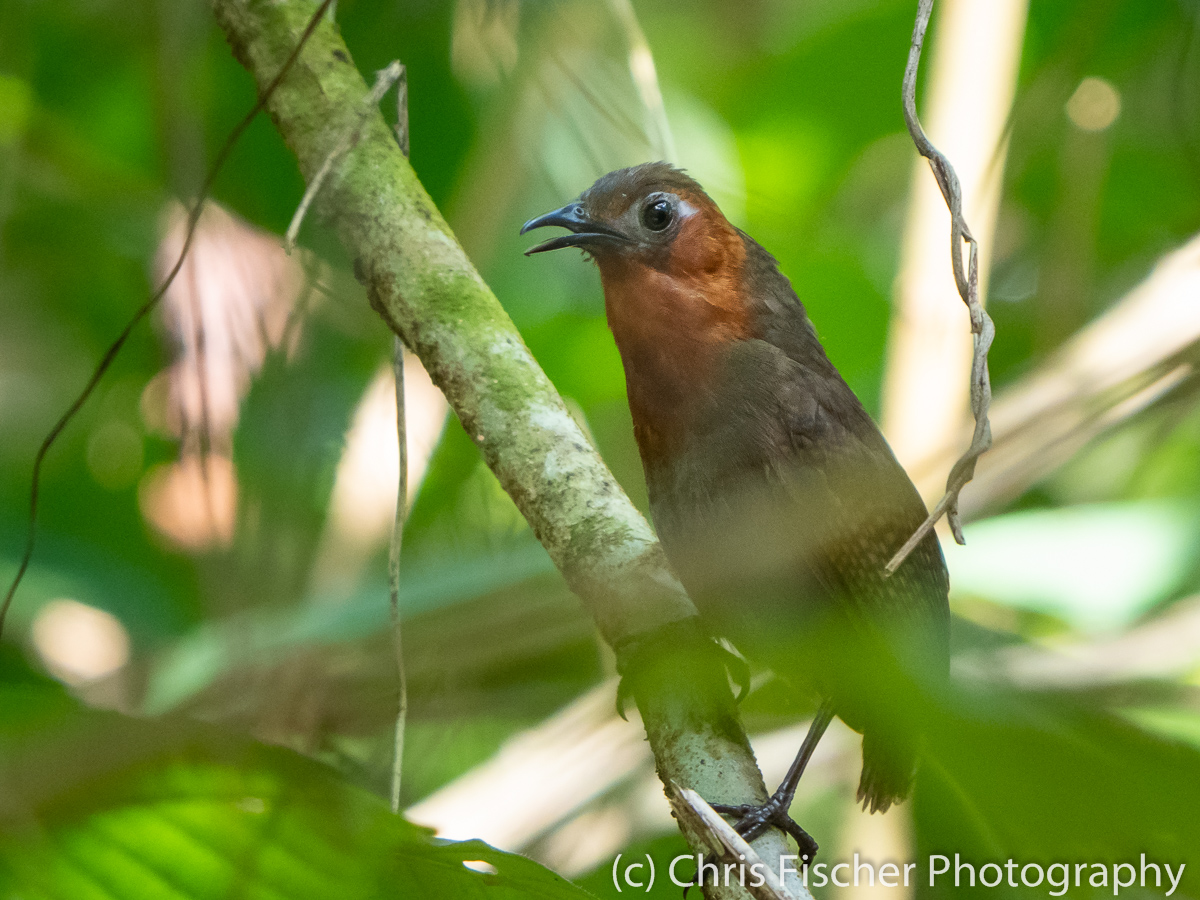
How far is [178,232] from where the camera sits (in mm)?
3332

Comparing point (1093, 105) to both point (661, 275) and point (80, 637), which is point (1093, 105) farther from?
point (80, 637)

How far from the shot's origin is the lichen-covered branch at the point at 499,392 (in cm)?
165

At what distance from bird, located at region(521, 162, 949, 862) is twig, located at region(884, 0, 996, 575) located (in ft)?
2.24

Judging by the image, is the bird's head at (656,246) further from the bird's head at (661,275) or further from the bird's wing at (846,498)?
the bird's wing at (846,498)

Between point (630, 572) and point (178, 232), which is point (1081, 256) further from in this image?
point (178, 232)

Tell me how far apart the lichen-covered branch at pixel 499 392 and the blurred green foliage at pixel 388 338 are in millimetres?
316

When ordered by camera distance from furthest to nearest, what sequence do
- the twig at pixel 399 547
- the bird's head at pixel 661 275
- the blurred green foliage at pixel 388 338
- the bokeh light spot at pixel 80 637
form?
1. the bokeh light spot at pixel 80 637
2. the bird's head at pixel 661 275
3. the twig at pixel 399 547
4. the blurred green foliage at pixel 388 338

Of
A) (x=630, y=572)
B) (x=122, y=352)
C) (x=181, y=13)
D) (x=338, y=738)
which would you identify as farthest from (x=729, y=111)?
(x=338, y=738)

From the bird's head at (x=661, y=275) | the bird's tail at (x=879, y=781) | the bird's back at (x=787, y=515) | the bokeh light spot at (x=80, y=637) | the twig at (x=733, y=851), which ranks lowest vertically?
the twig at (x=733, y=851)

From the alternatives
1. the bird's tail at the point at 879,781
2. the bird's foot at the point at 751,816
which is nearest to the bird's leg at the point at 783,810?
the bird's foot at the point at 751,816

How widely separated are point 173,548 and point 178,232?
1.14m

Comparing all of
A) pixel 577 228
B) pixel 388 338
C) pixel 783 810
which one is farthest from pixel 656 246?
pixel 783 810

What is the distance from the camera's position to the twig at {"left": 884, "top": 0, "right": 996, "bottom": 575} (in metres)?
1.24

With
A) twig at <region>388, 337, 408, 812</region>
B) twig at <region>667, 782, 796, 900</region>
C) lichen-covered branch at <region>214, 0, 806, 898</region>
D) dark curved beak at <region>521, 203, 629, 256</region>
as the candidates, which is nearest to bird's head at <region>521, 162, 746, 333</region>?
dark curved beak at <region>521, 203, 629, 256</region>
